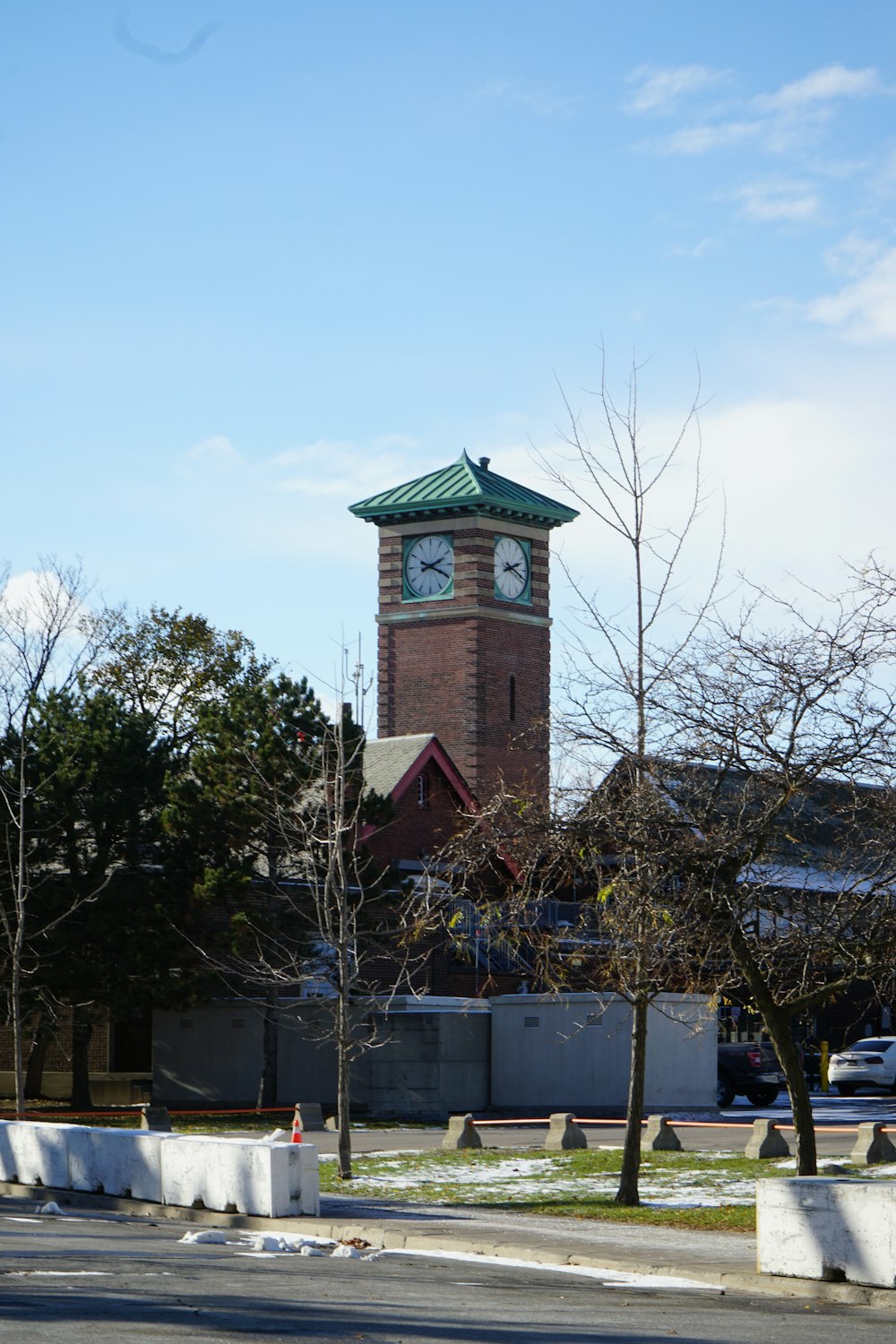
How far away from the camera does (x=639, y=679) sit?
57.3ft

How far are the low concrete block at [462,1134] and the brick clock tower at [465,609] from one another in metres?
28.5

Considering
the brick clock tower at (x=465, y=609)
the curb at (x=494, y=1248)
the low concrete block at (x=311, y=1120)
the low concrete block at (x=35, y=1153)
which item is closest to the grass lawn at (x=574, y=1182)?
the curb at (x=494, y=1248)

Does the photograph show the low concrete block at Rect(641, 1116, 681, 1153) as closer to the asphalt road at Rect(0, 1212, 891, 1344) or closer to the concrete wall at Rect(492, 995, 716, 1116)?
the concrete wall at Rect(492, 995, 716, 1116)

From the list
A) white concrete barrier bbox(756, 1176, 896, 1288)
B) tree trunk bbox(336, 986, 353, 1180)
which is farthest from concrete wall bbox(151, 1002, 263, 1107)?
white concrete barrier bbox(756, 1176, 896, 1288)

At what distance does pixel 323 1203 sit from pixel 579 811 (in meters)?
5.11

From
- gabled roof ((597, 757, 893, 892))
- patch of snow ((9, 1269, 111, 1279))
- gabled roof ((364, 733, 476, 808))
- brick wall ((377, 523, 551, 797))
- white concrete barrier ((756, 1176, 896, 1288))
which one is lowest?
patch of snow ((9, 1269, 111, 1279))

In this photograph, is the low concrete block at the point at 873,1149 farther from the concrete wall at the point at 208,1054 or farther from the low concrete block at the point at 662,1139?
the concrete wall at the point at 208,1054

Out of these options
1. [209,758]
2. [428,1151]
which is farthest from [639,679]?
[209,758]

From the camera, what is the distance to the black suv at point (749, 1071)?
3688 cm

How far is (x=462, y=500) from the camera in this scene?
182 feet

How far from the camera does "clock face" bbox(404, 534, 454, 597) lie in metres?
56.7

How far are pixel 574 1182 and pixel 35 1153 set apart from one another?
6.23 metres

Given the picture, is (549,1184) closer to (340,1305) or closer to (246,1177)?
(246,1177)

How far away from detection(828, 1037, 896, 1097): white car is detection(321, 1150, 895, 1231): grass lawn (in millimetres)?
18173
